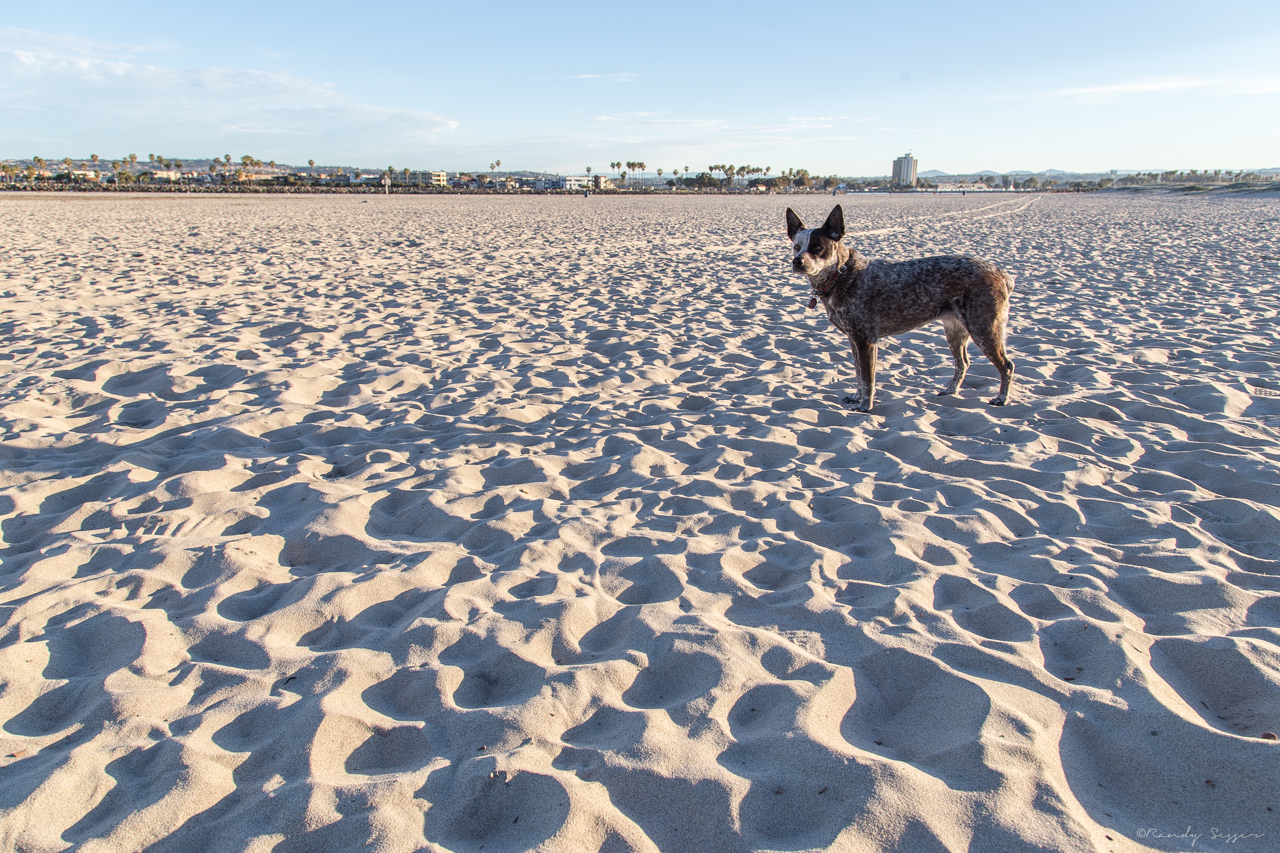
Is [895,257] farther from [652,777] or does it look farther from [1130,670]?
[652,777]

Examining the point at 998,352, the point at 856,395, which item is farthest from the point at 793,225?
the point at 998,352

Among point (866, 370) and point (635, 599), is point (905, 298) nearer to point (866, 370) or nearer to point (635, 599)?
point (866, 370)

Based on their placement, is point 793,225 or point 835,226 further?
point 793,225

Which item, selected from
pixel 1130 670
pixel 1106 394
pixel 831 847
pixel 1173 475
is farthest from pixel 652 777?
pixel 1106 394

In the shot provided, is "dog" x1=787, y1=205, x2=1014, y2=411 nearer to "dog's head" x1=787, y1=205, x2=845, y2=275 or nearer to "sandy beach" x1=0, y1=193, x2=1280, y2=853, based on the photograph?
"dog's head" x1=787, y1=205, x2=845, y2=275

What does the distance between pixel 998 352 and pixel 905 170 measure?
609 ft

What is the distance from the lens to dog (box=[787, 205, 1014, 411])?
500cm

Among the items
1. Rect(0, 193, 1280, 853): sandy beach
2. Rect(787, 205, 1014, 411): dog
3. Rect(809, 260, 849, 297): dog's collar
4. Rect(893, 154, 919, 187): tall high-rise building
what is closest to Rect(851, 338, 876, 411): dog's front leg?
Rect(787, 205, 1014, 411): dog

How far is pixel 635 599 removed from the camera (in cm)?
282

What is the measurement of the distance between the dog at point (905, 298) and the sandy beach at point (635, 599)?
0.40m

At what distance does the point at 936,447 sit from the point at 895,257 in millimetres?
11779

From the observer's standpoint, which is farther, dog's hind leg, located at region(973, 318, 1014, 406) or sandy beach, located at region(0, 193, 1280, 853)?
dog's hind leg, located at region(973, 318, 1014, 406)

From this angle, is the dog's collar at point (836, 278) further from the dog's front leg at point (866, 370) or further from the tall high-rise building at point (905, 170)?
the tall high-rise building at point (905, 170)

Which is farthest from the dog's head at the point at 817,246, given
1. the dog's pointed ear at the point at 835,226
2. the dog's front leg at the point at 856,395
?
the dog's front leg at the point at 856,395
